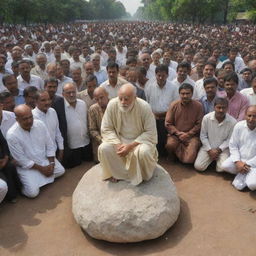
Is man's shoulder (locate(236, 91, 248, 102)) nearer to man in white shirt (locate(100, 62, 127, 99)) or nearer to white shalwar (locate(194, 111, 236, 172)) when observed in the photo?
white shalwar (locate(194, 111, 236, 172))

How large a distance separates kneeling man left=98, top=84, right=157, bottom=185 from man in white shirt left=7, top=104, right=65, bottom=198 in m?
1.25

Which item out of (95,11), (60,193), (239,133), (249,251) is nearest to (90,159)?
(60,193)

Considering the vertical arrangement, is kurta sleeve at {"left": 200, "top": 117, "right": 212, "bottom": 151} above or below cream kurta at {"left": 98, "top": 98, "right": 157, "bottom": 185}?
below

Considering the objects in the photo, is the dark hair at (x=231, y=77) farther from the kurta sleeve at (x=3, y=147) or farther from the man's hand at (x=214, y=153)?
the kurta sleeve at (x=3, y=147)

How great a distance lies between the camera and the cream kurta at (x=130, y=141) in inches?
171

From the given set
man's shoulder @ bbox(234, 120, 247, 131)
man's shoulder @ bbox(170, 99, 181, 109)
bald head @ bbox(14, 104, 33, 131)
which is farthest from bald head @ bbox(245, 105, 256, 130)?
bald head @ bbox(14, 104, 33, 131)

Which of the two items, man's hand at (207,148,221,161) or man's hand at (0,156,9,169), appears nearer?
man's hand at (0,156,9,169)

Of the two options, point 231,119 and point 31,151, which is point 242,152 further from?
point 31,151

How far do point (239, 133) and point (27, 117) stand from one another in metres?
3.45

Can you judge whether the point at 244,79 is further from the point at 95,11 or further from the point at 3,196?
the point at 95,11

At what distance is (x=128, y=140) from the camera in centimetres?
464

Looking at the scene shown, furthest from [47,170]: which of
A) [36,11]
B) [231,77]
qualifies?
[36,11]

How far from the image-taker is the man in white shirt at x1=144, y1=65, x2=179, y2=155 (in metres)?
6.48

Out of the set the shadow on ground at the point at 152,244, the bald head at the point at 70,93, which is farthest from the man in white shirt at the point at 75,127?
A: the shadow on ground at the point at 152,244
